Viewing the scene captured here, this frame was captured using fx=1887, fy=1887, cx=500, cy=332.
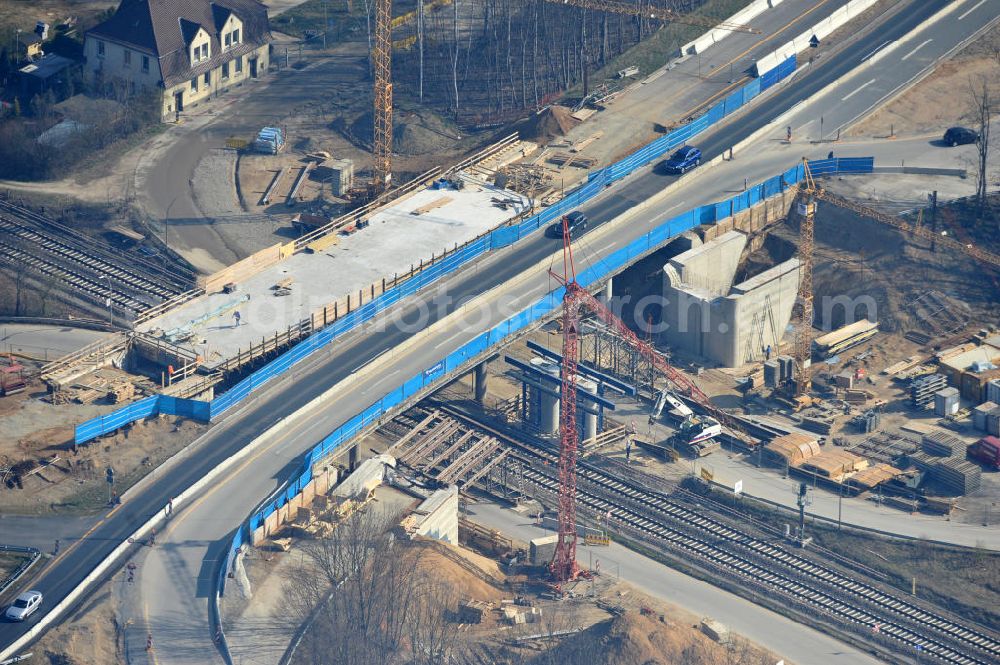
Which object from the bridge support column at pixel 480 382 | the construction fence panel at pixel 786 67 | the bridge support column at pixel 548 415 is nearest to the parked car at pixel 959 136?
the construction fence panel at pixel 786 67

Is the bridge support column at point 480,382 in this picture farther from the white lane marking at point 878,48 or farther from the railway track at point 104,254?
the white lane marking at point 878,48

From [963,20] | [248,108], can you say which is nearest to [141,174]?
[248,108]

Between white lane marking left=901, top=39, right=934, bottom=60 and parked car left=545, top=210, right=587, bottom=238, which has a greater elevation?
white lane marking left=901, top=39, right=934, bottom=60

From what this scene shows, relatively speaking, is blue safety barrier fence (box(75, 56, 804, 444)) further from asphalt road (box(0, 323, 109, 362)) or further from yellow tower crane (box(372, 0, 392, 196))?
asphalt road (box(0, 323, 109, 362))

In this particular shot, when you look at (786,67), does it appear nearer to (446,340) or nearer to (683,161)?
(683,161)

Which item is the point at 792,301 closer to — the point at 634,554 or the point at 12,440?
the point at 634,554

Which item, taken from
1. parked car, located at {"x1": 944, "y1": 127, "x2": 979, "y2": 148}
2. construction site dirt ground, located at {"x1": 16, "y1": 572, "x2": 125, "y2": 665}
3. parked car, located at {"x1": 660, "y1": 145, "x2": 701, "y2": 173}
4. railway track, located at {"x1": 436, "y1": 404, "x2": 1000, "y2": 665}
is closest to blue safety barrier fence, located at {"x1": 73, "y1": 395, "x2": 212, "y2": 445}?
construction site dirt ground, located at {"x1": 16, "y1": 572, "x2": 125, "y2": 665}
